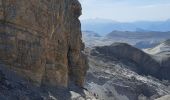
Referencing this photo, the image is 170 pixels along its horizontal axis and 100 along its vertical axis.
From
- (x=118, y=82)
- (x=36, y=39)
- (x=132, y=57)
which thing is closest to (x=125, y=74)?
(x=118, y=82)

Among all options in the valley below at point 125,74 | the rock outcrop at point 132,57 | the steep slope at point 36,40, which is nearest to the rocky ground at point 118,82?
the valley below at point 125,74

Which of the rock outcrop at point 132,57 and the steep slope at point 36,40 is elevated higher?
the steep slope at point 36,40

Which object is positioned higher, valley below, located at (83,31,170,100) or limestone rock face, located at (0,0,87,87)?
limestone rock face, located at (0,0,87,87)

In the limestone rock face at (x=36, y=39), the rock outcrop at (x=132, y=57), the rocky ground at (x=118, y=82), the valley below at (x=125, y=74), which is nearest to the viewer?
the limestone rock face at (x=36, y=39)

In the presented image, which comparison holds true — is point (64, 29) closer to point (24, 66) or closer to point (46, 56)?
point (46, 56)

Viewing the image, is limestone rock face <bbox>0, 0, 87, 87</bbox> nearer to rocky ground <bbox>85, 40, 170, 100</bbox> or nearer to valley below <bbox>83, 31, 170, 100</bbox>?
valley below <bbox>83, 31, 170, 100</bbox>

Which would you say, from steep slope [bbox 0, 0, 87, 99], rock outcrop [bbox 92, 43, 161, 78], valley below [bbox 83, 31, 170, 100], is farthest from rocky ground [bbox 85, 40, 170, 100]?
steep slope [bbox 0, 0, 87, 99]

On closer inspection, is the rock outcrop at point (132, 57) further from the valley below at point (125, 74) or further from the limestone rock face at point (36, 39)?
the limestone rock face at point (36, 39)

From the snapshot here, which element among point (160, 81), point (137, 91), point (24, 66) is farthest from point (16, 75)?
point (160, 81)
